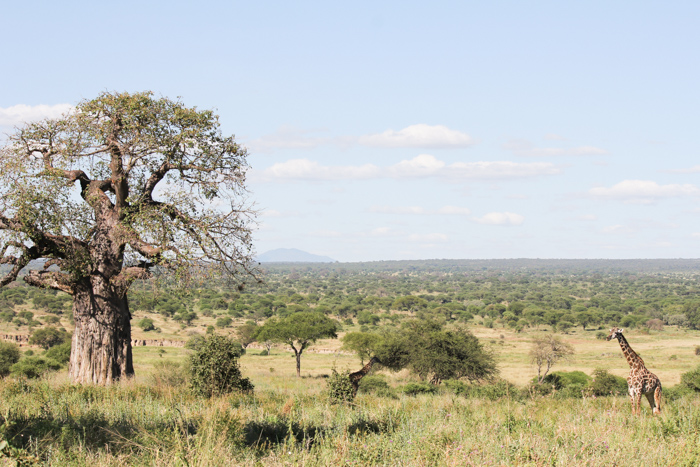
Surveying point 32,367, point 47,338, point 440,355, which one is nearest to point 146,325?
point 47,338

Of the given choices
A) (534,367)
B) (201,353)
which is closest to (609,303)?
(534,367)

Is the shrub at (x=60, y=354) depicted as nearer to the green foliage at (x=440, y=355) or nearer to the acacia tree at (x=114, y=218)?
the green foliage at (x=440, y=355)

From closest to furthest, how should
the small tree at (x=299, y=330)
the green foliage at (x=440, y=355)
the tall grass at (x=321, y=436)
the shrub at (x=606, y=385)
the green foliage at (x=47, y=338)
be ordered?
1. the tall grass at (x=321, y=436)
2. the shrub at (x=606, y=385)
3. the green foliage at (x=440, y=355)
4. the small tree at (x=299, y=330)
5. the green foliage at (x=47, y=338)

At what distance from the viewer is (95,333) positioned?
1293 cm

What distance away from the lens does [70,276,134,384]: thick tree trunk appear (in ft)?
42.1

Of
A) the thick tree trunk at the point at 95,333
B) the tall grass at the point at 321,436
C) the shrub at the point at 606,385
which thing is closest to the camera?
the tall grass at the point at 321,436

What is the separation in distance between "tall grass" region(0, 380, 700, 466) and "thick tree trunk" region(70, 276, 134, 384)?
3.30m

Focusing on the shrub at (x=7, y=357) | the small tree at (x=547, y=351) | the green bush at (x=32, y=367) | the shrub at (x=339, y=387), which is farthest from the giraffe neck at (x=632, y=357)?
the shrub at (x=7, y=357)

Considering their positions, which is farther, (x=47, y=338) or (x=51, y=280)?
(x=47, y=338)

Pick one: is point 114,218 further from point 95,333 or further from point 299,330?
point 299,330

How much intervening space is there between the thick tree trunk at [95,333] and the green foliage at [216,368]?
1697 mm

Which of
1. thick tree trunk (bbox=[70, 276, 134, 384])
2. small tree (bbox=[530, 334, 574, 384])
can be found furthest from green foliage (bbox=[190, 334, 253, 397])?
small tree (bbox=[530, 334, 574, 384])

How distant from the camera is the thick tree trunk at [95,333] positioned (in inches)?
505

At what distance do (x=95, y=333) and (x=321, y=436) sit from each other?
331 inches
